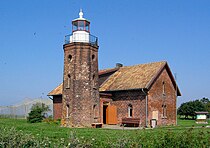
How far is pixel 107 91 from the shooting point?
33688 millimetres

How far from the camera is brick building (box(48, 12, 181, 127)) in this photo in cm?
2928

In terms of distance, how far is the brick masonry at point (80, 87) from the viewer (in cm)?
2916

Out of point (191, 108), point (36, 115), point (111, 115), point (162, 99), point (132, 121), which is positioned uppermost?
point (162, 99)

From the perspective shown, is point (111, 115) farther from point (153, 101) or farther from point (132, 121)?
point (153, 101)

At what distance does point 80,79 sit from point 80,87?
0.74 metres

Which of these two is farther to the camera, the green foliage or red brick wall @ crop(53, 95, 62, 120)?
the green foliage

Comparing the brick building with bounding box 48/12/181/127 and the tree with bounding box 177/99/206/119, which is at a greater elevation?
the brick building with bounding box 48/12/181/127

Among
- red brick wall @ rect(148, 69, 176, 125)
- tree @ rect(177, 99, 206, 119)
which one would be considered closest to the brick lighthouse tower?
red brick wall @ rect(148, 69, 176, 125)

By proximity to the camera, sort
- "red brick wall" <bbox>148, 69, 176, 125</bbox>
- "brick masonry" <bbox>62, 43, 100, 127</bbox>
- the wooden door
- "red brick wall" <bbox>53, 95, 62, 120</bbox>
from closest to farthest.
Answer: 1. "brick masonry" <bbox>62, 43, 100, 127</bbox>
2. "red brick wall" <bbox>148, 69, 176, 125</bbox>
3. the wooden door
4. "red brick wall" <bbox>53, 95, 62, 120</bbox>

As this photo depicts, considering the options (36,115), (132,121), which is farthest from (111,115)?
(36,115)

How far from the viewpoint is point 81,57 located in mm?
29406

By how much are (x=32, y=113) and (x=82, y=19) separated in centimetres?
1406

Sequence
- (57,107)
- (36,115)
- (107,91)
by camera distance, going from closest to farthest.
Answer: (107,91)
(36,115)
(57,107)

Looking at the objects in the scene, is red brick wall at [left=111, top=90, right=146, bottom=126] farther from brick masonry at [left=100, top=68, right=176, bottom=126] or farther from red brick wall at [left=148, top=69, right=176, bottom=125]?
red brick wall at [left=148, top=69, right=176, bottom=125]
